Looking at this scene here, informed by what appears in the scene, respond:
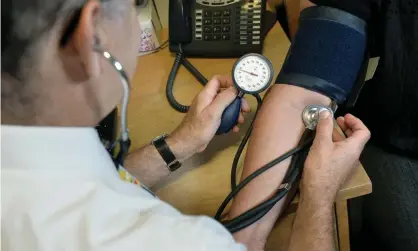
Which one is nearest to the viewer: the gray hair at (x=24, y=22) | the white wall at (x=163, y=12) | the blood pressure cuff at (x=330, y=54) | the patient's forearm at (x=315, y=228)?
the gray hair at (x=24, y=22)

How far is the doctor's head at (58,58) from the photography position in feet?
2.08

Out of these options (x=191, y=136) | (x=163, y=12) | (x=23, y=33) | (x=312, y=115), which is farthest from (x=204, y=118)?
(x=23, y=33)

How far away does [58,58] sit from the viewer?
674 mm

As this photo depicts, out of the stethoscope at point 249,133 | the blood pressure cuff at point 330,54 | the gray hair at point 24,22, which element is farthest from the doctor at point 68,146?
the blood pressure cuff at point 330,54

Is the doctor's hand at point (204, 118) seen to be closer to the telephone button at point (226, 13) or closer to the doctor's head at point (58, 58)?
the telephone button at point (226, 13)

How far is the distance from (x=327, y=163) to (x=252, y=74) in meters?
0.24

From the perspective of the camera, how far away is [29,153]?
2.16 feet

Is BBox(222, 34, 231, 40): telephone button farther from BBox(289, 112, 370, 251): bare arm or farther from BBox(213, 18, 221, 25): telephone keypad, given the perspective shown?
BBox(289, 112, 370, 251): bare arm

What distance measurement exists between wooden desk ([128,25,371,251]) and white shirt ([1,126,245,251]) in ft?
1.20

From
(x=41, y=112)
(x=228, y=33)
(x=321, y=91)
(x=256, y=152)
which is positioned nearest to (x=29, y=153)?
(x=41, y=112)

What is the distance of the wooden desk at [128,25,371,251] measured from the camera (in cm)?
106

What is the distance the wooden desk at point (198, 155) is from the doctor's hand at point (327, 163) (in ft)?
0.09

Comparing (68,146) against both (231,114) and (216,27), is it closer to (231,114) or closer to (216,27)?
(231,114)

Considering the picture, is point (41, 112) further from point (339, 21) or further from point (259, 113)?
point (339, 21)
